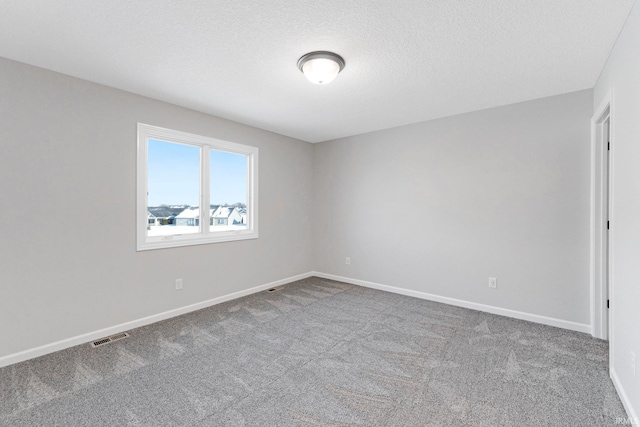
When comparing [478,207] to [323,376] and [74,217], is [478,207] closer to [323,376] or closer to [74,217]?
[323,376]

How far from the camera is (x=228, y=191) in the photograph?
4215mm

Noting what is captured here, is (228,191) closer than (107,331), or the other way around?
(107,331)

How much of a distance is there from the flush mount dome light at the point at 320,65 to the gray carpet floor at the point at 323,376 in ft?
8.00

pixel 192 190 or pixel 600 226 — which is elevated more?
pixel 192 190

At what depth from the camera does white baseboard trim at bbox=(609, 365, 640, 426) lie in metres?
1.65

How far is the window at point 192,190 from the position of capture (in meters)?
3.30

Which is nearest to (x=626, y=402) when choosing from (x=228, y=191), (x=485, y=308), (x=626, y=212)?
(x=626, y=212)

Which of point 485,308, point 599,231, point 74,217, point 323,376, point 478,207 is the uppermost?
point 478,207

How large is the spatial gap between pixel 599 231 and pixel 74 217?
16.7 feet

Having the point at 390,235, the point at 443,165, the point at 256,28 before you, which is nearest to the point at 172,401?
the point at 256,28

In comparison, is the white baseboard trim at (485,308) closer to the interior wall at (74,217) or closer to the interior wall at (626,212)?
the interior wall at (626,212)

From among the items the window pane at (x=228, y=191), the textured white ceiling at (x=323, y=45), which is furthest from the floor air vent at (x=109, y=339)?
the textured white ceiling at (x=323, y=45)

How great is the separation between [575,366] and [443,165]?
252cm

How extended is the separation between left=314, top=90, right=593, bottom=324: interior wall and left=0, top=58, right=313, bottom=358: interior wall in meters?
2.52
